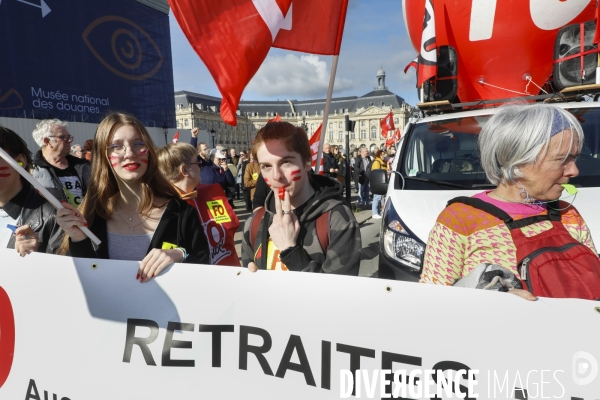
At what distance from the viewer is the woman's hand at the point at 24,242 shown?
174 cm

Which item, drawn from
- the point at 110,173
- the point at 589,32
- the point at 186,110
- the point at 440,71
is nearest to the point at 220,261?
the point at 110,173

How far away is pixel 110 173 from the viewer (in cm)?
194

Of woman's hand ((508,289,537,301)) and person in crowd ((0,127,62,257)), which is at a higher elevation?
person in crowd ((0,127,62,257))

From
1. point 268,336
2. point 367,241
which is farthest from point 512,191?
point 367,241

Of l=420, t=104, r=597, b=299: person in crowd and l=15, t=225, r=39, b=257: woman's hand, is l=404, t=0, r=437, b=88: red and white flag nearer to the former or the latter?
l=420, t=104, r=597, b=299: person in crowd

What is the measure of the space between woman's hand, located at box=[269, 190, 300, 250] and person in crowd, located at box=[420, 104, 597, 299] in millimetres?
511

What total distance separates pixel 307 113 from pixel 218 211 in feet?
354

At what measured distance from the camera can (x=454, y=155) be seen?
3482 millimetres

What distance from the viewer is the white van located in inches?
101

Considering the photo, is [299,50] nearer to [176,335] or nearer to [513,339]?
[176,335]

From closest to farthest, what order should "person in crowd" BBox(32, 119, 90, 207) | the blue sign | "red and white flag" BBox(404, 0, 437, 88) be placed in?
"person in crowd" BBox(32, 119, 90, 207)
"red and white flag" BBox(404, 0, 437, 88)
the blue sign

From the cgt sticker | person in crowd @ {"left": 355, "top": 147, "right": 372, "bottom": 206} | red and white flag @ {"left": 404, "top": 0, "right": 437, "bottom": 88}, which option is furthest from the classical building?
the cgt sticker

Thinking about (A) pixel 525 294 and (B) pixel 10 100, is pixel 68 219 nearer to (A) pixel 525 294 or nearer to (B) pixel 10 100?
(A) pixel 525 294

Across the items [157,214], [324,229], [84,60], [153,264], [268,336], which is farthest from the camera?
[84,60]
